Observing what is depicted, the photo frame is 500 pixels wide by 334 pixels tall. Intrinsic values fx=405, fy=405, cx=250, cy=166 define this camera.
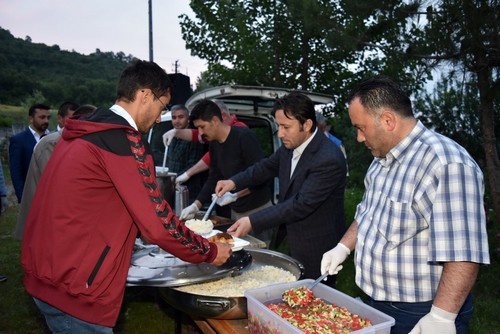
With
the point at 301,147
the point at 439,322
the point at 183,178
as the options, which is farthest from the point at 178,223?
the point at 183,178

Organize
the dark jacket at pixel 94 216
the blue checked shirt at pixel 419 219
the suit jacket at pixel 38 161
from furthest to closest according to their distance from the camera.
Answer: the suit jacket at pixel 38 161, the dark jacket at pixel 94 216, the blue checked shirt at pixel 419 219

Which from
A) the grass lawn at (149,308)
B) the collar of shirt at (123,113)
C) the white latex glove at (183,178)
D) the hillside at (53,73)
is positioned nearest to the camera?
the collar of shirt at (123,113)

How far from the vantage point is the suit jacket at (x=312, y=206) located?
261 cm

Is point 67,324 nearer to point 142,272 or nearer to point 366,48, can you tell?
point 142,272

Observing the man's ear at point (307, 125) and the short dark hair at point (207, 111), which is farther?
the short dark hair at point (207, 111)

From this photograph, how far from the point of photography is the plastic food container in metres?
1.41

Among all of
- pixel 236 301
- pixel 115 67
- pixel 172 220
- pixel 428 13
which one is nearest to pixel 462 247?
pixel 236 301

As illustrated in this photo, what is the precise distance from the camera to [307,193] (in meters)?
2.61

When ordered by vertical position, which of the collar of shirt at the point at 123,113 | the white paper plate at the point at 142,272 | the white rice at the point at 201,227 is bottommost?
the white paper plate at the point at 142,272

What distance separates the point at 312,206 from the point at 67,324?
1.54 m

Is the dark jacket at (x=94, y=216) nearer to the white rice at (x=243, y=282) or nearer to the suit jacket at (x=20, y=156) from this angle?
the white rice at (x=243, y=282)

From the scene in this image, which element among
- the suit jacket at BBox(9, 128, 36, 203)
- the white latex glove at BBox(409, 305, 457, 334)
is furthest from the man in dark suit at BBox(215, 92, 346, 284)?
the suit jacket at BBox(9, 128, 36, 203)

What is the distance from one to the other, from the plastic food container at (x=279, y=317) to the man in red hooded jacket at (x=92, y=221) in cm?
43

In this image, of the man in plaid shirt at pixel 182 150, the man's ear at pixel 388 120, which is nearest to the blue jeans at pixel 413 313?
the man's ear at pixel 388 120
